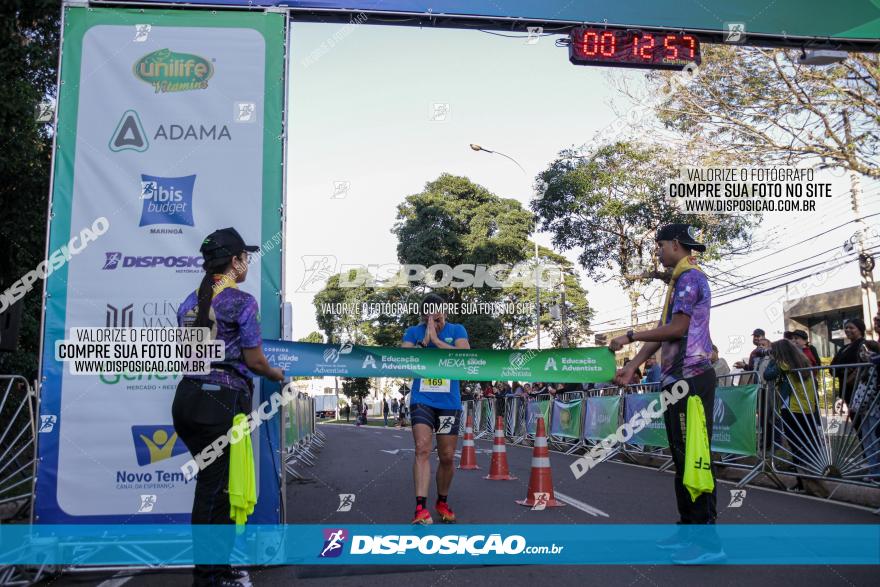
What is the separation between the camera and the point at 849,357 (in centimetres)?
963

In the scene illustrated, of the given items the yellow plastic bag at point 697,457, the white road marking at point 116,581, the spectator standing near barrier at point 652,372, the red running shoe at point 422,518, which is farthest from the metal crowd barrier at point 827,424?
the white road marking at point 116,581

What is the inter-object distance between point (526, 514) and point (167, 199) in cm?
423

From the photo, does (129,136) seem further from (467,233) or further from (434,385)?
(467,233)

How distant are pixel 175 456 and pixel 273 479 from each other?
76 centimetres

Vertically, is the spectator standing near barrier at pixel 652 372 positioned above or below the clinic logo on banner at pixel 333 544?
above

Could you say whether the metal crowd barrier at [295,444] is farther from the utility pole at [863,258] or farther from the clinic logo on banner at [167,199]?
the utility pole at [863,258]

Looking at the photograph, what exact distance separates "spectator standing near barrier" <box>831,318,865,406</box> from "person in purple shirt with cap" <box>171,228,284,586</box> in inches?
274

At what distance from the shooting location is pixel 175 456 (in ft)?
18.5

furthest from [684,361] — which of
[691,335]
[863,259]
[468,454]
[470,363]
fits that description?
[863,259]

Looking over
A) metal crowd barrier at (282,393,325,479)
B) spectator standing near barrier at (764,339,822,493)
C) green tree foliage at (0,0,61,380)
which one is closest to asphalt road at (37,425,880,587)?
metal crowd barrier at (282,393,325,479)

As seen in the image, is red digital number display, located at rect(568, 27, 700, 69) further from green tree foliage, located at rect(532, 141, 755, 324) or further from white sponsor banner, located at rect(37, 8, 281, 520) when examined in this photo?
green tree foliage, located at rect(532, 141, 755, 324)

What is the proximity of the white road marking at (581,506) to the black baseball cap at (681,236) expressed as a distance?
2.88m

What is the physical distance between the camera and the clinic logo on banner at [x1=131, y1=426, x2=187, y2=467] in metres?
5.62

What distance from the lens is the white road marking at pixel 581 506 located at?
23.3 feet
